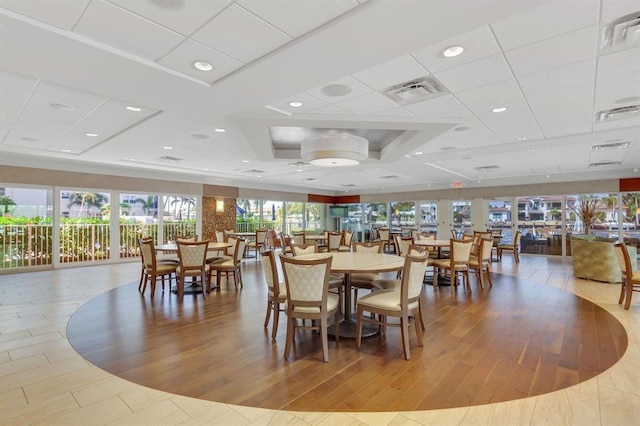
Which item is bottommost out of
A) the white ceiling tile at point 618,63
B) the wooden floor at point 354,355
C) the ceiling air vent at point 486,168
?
the wooden floor at point 354,355

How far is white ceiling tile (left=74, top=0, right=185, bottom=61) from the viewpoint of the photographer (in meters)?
2.28

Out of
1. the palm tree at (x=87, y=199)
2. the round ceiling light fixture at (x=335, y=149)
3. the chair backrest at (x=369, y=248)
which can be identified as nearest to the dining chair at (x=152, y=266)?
the round ceiling light fixture at (x=335, y=149)

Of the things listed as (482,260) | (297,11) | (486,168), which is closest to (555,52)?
(297,11)

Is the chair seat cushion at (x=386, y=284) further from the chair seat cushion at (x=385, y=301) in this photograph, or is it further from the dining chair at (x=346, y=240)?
the dining chair at (x=346, y=240)

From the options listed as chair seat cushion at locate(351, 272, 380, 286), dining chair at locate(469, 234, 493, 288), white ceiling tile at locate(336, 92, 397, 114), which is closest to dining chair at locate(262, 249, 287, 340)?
chair seat cushion at locate(351, 272, 380, 286)

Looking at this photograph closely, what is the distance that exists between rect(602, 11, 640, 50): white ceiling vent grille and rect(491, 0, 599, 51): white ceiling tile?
0.23 meters

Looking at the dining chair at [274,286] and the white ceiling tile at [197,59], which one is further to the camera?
the dining chair at [274,286]

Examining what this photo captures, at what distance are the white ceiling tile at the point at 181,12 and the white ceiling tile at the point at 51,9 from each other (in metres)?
0.30

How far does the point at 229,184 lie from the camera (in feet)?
40.5

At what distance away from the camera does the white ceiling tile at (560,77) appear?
312 cm

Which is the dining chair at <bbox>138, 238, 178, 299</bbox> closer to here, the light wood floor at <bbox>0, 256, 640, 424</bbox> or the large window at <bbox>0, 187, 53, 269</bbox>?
the light wood floor at <bbox>0, 256, 640, 424</bbox>

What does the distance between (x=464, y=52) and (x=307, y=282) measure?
252 centimetres

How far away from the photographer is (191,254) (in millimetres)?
5371

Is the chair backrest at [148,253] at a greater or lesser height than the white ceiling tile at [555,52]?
lesser
